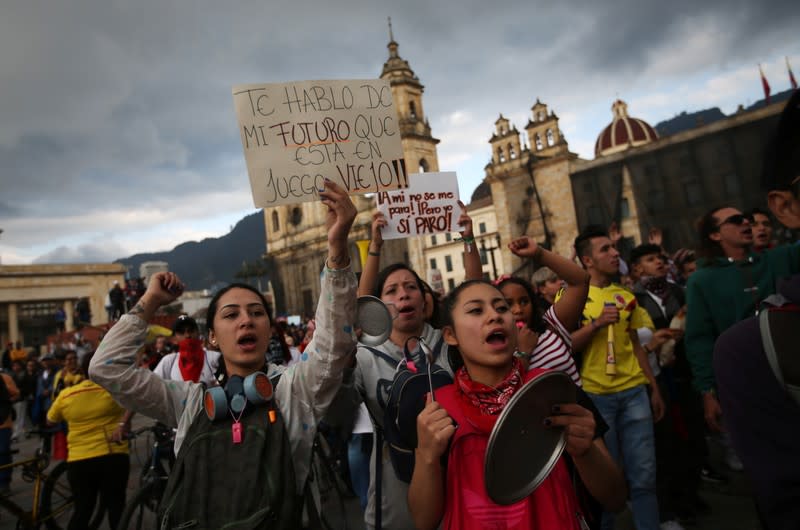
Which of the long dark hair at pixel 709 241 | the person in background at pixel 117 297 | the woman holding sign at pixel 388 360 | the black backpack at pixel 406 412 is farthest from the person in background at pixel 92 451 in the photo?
the person in background at pixel 117 297

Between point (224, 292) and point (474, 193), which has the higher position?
point (474, 193)

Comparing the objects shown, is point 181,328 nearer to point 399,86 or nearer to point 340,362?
point 340,362

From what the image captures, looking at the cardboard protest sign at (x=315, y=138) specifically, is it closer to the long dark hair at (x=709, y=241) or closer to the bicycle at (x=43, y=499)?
the long dark hair at (x=709, y=241)

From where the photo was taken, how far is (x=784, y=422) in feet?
4.45

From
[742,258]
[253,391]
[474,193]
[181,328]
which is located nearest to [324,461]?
[253,391]

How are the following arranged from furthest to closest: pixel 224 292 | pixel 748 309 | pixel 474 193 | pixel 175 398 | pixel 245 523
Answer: pixel 474 193
pixel 748 309
pixel 224 292
pixel 175 398
pixel 245 523

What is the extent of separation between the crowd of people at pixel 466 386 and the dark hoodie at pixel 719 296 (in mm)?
10

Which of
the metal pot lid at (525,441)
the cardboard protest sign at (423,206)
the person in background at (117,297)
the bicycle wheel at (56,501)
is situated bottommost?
the bicycle wheel at (56,501)

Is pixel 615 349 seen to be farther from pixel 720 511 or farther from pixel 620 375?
pixel 720 511

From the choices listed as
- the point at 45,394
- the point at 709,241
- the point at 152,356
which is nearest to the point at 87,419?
the point at 152,356

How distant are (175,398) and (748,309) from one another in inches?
137

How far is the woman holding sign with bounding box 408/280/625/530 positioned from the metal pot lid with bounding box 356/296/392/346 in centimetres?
49

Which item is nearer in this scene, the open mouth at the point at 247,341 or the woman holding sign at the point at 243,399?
the woman holding sign at the point at 243,399

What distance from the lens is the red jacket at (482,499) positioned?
1725mm
